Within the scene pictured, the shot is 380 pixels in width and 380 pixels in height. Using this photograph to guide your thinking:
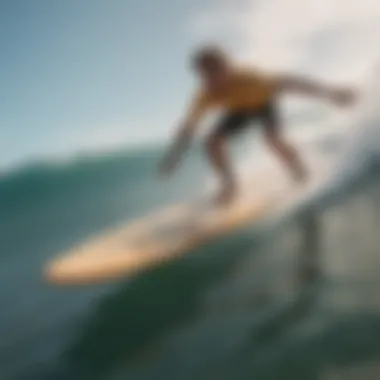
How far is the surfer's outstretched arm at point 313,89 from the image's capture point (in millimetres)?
1576

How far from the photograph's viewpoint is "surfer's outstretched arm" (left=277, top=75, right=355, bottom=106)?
1576mm

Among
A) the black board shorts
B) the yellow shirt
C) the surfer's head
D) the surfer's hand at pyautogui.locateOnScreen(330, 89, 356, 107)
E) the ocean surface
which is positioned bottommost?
the ocean surface

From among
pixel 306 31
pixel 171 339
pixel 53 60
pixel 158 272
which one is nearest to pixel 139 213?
pixel 158 272

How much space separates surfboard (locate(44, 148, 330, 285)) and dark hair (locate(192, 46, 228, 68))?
235mm

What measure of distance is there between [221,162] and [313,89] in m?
0.22

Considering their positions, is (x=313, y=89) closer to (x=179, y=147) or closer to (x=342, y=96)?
(x=342, y=96)

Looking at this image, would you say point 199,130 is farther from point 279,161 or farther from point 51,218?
point 51,218

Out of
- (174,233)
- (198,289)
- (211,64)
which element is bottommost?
(198,289)

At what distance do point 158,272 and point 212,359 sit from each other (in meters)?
0.19

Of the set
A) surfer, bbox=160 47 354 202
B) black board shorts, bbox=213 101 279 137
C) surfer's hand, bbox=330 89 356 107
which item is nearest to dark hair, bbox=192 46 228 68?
surfer, bbox=160 47 354 202

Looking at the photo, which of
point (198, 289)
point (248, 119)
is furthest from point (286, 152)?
point (198, 289)

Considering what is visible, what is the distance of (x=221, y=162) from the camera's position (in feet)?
5.23

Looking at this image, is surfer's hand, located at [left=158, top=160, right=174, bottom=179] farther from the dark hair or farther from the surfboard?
the dark hair

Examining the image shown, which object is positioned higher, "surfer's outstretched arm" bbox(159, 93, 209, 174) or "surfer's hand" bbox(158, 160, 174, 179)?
"surfer's outstretched arm" bbox(159, 93, 209, 174)
